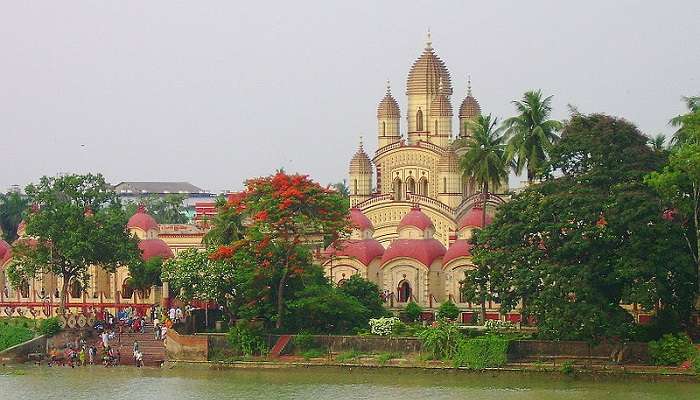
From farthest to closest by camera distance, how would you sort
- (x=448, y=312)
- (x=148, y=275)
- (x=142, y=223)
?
(x=142, y=223)
(x=148, y=275)
(x=448, y=312)

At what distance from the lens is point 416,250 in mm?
50438

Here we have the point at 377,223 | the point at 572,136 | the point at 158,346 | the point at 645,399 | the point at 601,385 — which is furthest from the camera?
the point at 377,223

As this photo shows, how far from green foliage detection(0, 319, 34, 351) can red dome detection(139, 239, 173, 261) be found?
30.4 ft

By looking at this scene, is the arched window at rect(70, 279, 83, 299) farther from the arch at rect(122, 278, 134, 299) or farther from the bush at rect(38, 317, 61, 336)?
the bush at rect(38, 317, 61, 336)

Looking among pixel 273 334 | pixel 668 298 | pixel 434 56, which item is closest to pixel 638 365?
pixel 668 298

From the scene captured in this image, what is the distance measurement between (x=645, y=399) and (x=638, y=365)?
3.75 metres

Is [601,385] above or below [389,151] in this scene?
below

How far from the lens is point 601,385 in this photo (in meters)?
35.6

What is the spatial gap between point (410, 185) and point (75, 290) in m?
14.5

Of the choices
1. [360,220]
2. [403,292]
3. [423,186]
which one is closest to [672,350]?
[403,292]

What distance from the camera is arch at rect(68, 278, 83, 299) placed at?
53.8 metres

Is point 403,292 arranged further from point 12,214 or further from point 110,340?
point 12,214

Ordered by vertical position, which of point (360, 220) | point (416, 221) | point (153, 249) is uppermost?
point (360, 220)

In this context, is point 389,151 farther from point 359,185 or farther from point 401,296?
point 401,296
